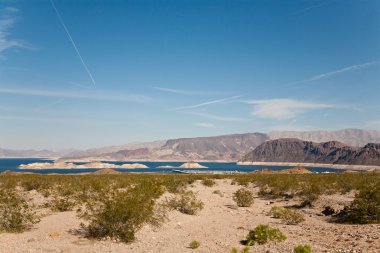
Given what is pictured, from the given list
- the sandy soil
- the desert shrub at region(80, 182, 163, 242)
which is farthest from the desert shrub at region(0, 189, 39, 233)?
the desert shrub at region(80, 182, 163, 242)

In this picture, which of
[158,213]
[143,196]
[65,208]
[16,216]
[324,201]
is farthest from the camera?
[324,201]

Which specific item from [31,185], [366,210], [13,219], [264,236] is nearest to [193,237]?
[264,236]

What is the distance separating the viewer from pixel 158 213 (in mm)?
22906

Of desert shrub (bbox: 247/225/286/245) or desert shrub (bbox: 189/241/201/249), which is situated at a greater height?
desert shrub (bbox: 247/225/286/245)

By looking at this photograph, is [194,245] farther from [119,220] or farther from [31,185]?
[31,185]

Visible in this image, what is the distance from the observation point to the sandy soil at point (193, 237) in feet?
52.2

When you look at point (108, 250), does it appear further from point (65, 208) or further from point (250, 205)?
point (250, 205)

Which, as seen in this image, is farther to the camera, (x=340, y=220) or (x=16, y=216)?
(x=340, y=220)

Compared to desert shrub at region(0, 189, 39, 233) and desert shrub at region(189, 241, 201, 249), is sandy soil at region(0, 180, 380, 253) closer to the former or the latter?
desert shrub at region(189, 241, 201, 249)

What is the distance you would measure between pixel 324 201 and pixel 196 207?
529 inches

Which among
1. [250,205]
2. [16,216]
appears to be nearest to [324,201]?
[250,205]

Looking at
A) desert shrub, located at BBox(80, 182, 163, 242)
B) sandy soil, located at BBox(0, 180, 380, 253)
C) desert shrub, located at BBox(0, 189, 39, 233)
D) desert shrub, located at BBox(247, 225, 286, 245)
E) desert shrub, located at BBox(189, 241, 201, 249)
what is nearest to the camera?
sandy soil, located at BBox(0, 180, 380, 253)

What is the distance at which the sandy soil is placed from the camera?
1592 centimetres

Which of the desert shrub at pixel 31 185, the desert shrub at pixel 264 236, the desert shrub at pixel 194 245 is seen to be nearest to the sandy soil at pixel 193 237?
the desert shrub at pixel 194 245
